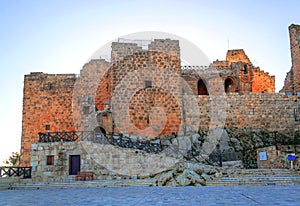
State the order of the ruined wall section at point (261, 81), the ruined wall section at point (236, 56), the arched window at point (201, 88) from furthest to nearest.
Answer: the ruined wall section at point (236, 56)
the ruined wall section at point (261, 81)
the arched window at point (201, 88)

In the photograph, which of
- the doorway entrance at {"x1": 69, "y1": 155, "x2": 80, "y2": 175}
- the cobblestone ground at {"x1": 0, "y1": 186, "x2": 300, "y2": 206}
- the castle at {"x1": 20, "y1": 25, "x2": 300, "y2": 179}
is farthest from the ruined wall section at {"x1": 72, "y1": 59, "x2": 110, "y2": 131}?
the cobblestone ground at {"x1": 0, "y1": 186, "x2": 300, "y2": 206}

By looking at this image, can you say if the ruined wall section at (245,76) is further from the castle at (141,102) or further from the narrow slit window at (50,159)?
the narrow slit window at (50,159)

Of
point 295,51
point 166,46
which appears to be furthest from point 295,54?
point 166,46

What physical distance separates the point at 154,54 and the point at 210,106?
16.5 ft

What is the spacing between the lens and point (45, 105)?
77.5 ft

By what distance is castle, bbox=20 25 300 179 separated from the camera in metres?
20.3

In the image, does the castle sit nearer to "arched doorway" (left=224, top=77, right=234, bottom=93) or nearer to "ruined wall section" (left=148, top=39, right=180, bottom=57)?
"ruined wall section" (left=148, top=39, right=180, bottom=57)

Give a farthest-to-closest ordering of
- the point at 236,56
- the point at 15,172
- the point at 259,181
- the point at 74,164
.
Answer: the point at 236,56, the point at 74,164, the point at 15,172, the point at 259,181

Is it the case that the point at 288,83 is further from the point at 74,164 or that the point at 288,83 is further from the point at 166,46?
the point at 74,164

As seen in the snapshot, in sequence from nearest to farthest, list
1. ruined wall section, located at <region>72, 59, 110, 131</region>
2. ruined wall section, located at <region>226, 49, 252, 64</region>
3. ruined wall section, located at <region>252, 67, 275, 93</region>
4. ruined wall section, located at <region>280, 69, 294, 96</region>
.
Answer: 1. ruined wall section, located at <region>72, 59, 110, 131</region>
2. ruined wall section, located at <region>252, 67, 275, 93</region>
3. ruined wall section, located at <region>280, 69, 294, 96</region>
4. ruined wall section, located at <region>226, 49, 252, 64</region>

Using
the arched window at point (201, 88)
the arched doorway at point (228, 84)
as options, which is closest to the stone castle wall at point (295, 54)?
the arched doorway at point (228, 84)

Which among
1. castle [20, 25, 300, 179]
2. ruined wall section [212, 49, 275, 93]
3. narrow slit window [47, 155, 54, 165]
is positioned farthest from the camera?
ruined wall section [212, 49, 275, 93]

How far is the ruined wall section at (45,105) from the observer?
2322cm

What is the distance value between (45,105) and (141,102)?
293 inches
